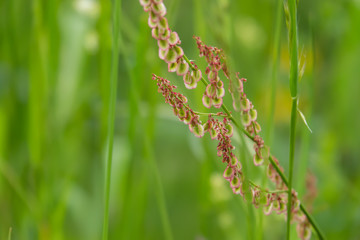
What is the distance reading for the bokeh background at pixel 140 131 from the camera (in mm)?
907

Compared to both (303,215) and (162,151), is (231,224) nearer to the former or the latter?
→ (303,215)

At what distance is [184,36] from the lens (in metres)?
2.13

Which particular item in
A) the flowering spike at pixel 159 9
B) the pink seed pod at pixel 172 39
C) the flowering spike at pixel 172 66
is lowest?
the flowering spike at pixel 172 66

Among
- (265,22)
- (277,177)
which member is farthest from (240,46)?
(277,177)

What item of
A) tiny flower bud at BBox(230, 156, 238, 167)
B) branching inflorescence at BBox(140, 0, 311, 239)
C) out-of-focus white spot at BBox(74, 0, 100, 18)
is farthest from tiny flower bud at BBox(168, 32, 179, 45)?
out-of-focus white spot at BBox(74, 0, 100, 18)

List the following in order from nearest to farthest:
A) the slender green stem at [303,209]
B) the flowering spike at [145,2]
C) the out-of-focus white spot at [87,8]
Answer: the flowering spike at [145,2], the slender green stem at [303,209], the out-of-focus white spot at [87,8]

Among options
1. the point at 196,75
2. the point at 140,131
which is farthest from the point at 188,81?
the point at 140,131

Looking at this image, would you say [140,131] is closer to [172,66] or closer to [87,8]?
[87,8]

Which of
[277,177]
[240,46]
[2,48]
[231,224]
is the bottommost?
[231,224]

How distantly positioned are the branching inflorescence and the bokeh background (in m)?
0.13

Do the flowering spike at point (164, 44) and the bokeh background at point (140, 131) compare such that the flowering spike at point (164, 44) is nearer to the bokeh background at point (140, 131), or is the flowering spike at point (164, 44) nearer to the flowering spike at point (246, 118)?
the flowering spike at point (246, 118)

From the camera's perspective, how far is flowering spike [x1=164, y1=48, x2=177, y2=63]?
1.39 ft

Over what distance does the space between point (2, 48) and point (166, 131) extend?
0.47 meters

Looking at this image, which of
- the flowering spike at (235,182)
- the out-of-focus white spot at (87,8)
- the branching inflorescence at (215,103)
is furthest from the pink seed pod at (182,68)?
the out-of-focus white spot at (87,8)
